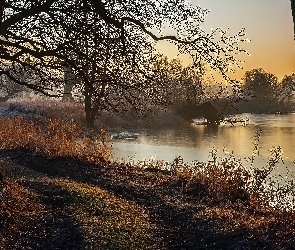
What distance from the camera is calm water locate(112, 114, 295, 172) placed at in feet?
55.5

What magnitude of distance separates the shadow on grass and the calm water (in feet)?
15.2

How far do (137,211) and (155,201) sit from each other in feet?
2.96

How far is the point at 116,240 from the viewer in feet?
17.4

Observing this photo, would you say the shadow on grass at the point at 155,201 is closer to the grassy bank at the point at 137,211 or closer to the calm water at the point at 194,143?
the grassy bank at the point at 137,211

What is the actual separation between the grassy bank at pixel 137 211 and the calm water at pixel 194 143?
4.76 metres

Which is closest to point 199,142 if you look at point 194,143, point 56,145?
point 194,143

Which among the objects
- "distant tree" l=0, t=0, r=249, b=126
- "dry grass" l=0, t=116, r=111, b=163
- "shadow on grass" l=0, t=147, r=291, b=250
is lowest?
"shadow on grass" l=0, t=147, r=291, b=250

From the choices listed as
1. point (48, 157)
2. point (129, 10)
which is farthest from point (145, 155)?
point (129, 10)

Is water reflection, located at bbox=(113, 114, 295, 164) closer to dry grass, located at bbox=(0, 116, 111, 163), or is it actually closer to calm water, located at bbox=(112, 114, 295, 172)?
calm water, located at bbox=(112, 114, 295, 172)

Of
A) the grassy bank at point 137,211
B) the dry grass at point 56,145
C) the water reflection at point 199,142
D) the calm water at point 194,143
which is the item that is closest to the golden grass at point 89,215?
the grassy bank at point 137,211

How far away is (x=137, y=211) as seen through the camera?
273 inches

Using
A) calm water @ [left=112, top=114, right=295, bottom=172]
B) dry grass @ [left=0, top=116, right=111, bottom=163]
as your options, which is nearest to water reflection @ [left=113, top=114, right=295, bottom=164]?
calm water @ [left=112, top=114, right=295, bottom=172]

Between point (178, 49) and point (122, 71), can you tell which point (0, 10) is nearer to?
point (122, 71)

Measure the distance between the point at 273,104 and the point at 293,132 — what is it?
25.5 metres
